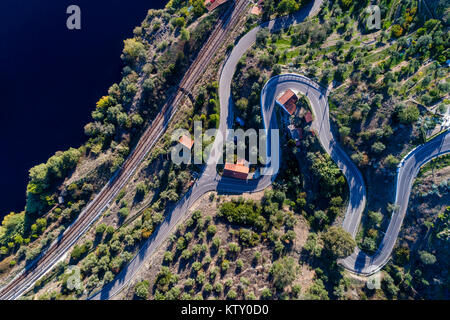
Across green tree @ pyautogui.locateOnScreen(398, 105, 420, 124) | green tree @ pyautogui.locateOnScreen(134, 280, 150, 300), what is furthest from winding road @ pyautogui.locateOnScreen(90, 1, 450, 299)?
green tree @ pyautogui.locateOnScreen(398, 105, 420, 124)

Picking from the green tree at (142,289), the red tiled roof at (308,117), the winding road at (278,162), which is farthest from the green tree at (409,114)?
the green tree at (142,289)

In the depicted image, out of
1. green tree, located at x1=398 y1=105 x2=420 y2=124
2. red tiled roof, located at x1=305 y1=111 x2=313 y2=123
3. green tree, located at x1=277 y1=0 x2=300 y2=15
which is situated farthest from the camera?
green tree, located at x1=277 y1=0 x2=300 y2=15

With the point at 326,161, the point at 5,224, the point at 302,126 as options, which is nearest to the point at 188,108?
the point at 302,126

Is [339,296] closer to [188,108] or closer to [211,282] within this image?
[211,282]

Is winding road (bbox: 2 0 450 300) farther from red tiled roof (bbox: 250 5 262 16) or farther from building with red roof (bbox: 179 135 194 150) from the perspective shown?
building with red roof (bbox: 179 135 194 150)

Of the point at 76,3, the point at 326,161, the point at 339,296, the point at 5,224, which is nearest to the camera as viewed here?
the point at 339,296

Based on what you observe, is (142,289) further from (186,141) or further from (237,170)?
(186,141)

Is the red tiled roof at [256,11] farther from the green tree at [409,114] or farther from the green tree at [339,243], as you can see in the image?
the green tree at [339,243]
